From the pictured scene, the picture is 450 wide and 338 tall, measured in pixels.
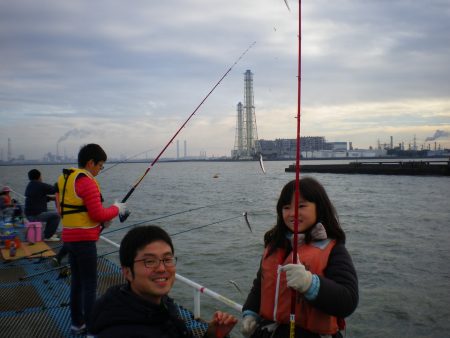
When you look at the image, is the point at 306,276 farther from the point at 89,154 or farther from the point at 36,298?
the point at 36,298

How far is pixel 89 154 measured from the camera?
14.2 ft

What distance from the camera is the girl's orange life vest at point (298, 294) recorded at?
2344 mm

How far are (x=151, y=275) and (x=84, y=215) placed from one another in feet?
7.90

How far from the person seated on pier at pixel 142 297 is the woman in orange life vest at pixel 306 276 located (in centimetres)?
60

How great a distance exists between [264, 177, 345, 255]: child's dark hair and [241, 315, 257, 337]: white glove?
0.44 metres

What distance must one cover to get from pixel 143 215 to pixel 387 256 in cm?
1597

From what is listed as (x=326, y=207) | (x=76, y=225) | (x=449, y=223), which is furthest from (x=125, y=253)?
(x=449, y=223)

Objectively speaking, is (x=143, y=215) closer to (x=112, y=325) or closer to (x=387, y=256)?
(x=387, y=256)

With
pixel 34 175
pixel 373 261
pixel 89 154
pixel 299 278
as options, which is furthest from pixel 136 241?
pixel 373 261

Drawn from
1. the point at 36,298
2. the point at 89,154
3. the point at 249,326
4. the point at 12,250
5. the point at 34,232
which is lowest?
the point at 36,298

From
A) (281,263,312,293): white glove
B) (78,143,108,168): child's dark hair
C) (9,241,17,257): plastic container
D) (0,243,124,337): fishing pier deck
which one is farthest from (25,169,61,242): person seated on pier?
(281,263,312,293): white glove

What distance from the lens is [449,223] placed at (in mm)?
22000

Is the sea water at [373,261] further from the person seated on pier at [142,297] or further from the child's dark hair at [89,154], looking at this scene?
the person seated on pier at [142,297]

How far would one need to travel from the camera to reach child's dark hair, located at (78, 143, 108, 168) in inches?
170
